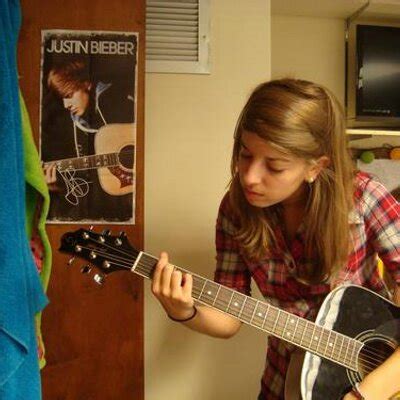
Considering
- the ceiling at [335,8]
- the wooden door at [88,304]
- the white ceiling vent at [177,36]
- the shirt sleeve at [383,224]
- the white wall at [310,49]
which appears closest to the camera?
the shirt sleeve at [383,224]

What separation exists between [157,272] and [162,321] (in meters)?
0.51

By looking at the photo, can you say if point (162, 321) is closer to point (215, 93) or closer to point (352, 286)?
point (352, 286)

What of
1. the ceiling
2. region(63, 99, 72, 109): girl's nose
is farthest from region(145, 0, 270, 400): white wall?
the ceiling

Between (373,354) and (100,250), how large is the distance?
2.00 ft

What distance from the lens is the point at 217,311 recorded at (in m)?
0.83

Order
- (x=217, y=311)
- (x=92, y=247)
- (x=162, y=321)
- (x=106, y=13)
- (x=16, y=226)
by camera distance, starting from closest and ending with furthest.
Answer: (x=16, y=226)
(x=92, y=247)
(x=217, y=311)
(x=106, y=13)
(x=162, y=321)

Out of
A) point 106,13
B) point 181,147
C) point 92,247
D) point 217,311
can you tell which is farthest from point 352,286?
point 106,13

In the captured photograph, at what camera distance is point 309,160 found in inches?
28.7

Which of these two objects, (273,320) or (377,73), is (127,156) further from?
(377,73)

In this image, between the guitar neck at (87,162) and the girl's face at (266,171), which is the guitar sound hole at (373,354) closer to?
the girl's face at (266,171)

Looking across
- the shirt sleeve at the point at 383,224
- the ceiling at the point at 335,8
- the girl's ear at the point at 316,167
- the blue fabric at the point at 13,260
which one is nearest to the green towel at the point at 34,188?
the blue fabric at the point at 13,260

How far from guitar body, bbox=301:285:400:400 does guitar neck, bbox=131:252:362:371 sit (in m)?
0.02

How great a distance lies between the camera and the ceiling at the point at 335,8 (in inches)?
56.9

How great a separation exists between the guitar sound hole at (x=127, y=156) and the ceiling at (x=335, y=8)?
0.85m
